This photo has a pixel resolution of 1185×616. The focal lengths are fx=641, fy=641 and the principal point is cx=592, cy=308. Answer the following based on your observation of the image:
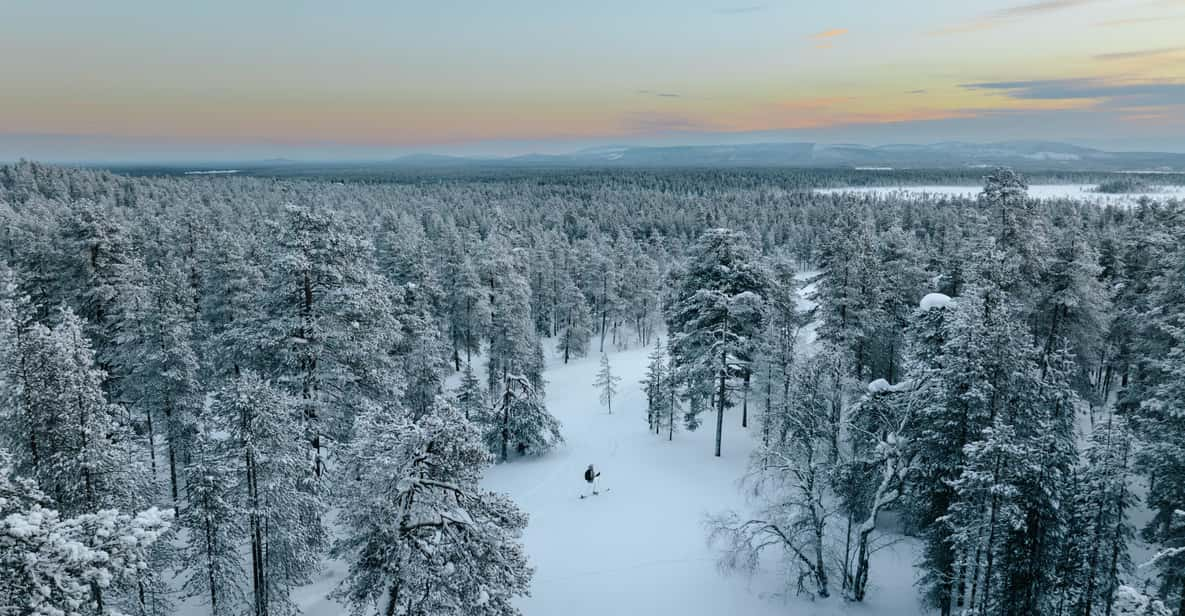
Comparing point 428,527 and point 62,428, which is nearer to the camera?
point 428,527

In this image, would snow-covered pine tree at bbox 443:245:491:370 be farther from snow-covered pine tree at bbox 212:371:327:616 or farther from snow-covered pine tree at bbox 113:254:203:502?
snow-covered pine tree at bbox 212:371:327:616

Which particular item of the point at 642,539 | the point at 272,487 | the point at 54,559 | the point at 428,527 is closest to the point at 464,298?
the point at 642,539

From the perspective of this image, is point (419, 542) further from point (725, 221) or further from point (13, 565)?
point (725, 221)

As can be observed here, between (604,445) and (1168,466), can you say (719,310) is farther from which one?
(1168,466)

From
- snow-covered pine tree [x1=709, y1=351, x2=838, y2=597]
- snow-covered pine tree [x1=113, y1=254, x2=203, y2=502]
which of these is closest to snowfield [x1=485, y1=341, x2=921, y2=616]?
snow-covered pine tree [x1=709, y1=351, x2=838, y2=597]

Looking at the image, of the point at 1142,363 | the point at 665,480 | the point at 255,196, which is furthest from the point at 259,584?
the point at 255,196
